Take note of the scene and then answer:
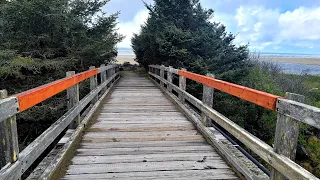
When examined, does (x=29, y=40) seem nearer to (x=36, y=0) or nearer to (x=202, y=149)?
(x=36, y=0)

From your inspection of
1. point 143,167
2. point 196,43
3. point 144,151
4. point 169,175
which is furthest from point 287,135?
point 196,43

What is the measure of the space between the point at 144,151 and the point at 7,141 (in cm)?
178

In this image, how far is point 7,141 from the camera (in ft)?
5.90

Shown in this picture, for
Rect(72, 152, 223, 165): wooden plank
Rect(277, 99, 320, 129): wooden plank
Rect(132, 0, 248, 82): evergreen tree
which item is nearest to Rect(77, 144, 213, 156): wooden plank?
Rect(72, 152, 223, 165): wooden plank

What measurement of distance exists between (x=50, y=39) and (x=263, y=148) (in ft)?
30.9

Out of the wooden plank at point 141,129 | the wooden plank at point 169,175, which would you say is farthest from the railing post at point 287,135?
the wooden plank at point 141,129

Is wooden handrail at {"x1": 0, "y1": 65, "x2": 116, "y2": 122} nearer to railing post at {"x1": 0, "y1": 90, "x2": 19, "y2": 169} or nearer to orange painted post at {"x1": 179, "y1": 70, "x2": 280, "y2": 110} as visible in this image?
railing post at {"x1": 0, "y1": 90, "x2": 19, "y2": 169}

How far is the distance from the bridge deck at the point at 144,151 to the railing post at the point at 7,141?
2.72ft

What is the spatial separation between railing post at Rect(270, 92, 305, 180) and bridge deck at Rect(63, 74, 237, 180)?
0.81 meters

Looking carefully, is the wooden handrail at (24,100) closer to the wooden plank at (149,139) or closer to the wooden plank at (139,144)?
the wooden plank at (139,144)

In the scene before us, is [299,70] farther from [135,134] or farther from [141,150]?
[141,150]

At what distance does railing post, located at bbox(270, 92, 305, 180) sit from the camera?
1897 millimetres

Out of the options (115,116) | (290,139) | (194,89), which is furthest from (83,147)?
(194,89)

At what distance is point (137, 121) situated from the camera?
478 centimetres
